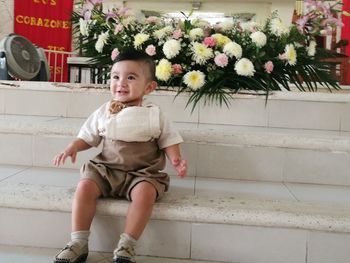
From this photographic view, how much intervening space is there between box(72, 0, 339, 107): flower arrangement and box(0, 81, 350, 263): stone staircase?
11 centimetres

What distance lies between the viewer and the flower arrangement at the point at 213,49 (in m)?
1.67

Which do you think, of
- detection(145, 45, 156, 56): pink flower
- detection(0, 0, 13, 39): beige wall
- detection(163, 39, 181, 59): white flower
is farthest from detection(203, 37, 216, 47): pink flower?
detection(0, 0, 13, 39): beige wall

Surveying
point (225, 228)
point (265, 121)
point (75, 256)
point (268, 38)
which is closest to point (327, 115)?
point (265, 121)

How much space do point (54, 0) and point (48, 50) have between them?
635mm

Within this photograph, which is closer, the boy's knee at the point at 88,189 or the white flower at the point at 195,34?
the boy's knee at the point at 88,189

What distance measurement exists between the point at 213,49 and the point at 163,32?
0.25m

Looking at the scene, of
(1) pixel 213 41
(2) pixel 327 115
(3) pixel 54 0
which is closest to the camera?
(2) pixel 327 115

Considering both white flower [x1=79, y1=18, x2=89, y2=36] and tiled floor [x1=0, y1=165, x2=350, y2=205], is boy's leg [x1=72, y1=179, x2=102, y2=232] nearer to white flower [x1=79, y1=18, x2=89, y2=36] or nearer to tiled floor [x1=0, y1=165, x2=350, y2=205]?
tiled floor [x1=0, y1=165, x2=350, y2=205]

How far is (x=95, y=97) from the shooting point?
1.70m

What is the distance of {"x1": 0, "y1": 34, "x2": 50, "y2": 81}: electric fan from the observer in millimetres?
2443

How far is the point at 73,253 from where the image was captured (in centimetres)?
83

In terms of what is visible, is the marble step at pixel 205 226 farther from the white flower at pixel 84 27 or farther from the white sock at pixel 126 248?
the white flower at pixel 84 27

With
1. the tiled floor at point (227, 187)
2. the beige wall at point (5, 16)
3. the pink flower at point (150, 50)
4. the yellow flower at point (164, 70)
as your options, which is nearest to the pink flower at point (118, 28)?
the pink flower at point (150, 50)

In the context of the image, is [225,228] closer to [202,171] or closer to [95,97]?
[202,171]
